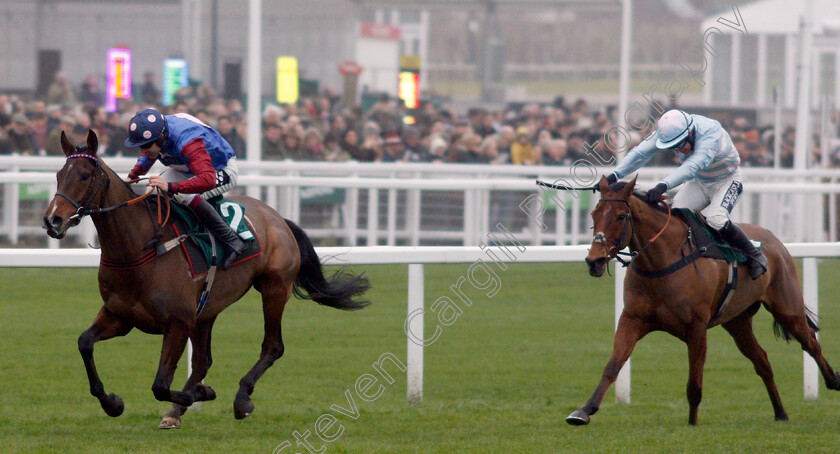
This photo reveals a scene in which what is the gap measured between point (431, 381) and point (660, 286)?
5.47ft

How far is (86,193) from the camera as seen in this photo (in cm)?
497

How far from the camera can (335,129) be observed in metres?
14.4

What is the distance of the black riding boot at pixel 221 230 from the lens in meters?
5.59

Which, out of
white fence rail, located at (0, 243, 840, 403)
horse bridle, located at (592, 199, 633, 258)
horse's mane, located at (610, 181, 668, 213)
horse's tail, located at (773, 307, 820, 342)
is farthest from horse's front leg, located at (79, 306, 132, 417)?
horse's tail, located at (773, 307, 820, 342)

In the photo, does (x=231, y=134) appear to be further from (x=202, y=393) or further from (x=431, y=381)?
(x=202, y=393)

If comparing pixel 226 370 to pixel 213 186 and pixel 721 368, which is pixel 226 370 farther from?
pixel 721 368

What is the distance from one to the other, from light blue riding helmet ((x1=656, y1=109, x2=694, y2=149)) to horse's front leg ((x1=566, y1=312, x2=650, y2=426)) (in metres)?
0.82

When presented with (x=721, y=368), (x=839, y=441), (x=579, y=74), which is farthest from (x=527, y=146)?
(x=579, y=74)

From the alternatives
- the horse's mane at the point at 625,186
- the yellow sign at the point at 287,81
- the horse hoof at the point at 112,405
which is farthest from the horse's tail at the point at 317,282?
the yellow sign at the point at 287,81

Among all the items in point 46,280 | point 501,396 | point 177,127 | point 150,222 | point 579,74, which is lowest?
point 501,396

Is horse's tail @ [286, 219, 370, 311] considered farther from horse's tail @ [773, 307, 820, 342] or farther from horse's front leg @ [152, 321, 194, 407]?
horse's tail @ [773, 307, 820, 342]

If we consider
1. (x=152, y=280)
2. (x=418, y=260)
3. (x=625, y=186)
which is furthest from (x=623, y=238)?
(x=152, y=280)

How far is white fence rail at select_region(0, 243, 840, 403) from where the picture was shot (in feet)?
19.2

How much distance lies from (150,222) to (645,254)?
7.24 feet
